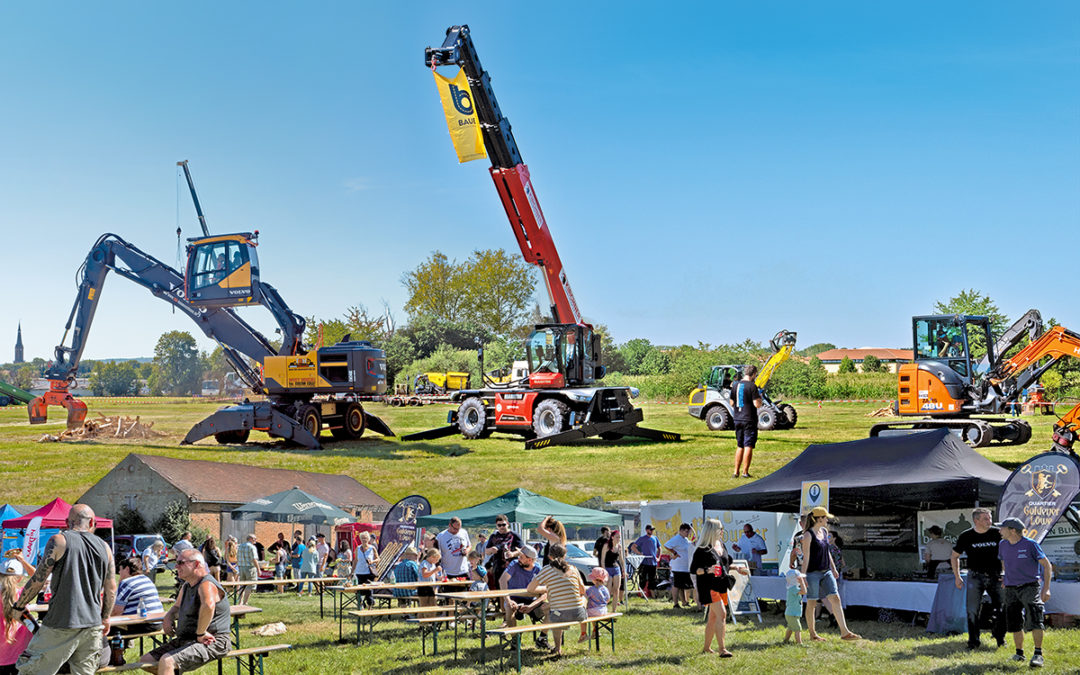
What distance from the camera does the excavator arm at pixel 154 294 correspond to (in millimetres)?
21688

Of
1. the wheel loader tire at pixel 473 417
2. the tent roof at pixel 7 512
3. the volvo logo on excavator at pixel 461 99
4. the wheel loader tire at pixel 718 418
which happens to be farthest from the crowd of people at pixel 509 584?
the wheel loader tire at pixel 718 418

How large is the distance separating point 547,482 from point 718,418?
7.85 metres

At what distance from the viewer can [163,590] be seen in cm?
1500

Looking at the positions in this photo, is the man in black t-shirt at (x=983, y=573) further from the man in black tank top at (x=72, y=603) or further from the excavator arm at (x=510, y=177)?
the excavator arm at (x=510, y=177)

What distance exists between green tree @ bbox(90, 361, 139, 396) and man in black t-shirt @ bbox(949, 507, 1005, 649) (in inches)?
772

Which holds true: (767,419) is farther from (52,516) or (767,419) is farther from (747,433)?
(52,516)

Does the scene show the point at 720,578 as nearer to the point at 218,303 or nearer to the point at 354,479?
the point at 354,479

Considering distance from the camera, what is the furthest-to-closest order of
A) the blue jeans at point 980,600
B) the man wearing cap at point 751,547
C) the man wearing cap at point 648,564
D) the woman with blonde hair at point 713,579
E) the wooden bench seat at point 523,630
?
the man wearing cap at point 648,564 < the man wearing cap at point 751,547 < the woman with blonde hair at point 713,579 < the blue jeans at point 980,600 < the wooden bench seat at point 523,630

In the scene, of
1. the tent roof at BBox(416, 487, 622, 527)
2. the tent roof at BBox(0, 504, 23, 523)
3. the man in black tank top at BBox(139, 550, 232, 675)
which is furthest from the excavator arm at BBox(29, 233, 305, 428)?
the man in black tank top at BBox(139, 550, 232, 675)

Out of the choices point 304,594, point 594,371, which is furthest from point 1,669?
point 594,371

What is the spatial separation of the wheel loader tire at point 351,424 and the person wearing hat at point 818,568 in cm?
1490

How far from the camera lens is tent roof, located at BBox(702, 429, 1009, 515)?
9.95m

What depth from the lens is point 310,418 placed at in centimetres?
2125

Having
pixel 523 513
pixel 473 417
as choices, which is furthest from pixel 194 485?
pixel 523 513
